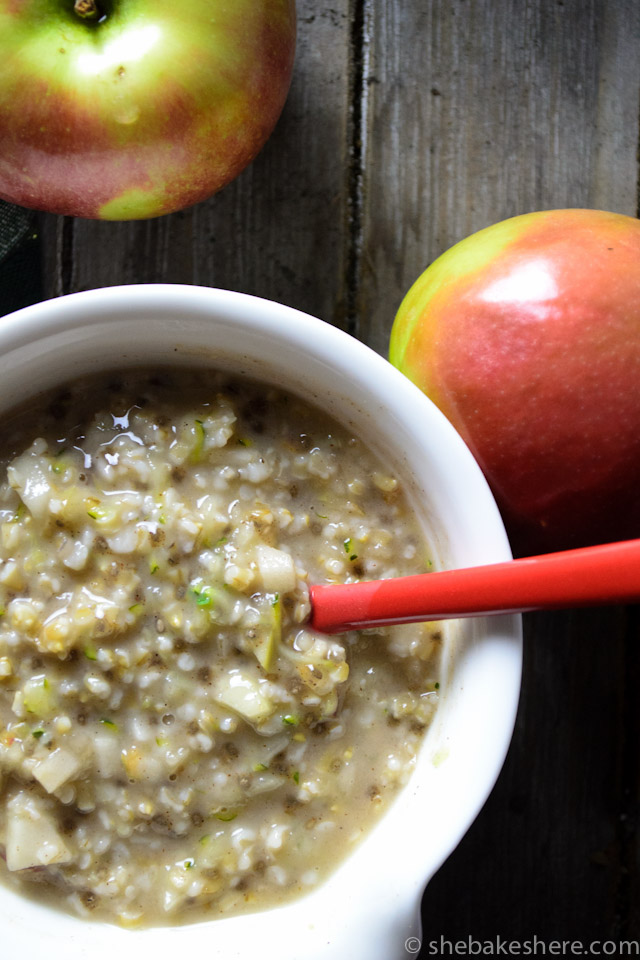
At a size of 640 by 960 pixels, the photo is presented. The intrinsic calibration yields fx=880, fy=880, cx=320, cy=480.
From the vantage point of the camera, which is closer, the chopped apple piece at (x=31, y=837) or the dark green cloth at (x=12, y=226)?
the chopped apple piece at (x=31, y=837)

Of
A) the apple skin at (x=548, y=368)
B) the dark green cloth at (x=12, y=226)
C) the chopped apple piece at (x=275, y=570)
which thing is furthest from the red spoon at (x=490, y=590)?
the dark green cloth at (x=12, y=226)

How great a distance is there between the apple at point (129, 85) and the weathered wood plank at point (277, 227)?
0.61ft

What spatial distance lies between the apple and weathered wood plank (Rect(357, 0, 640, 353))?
255 mm

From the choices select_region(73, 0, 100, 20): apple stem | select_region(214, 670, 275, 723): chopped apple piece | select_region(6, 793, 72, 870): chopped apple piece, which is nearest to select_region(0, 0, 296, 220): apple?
select_region(73, 0, 100, 20): apple stem

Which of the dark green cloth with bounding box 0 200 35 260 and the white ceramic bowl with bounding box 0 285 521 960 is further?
the dark green cloth with bounding box 0 200 35 260

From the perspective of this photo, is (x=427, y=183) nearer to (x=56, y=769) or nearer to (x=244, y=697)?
(x=244, y=697)

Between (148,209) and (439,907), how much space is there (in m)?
1.07

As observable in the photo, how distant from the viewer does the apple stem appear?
102 cm

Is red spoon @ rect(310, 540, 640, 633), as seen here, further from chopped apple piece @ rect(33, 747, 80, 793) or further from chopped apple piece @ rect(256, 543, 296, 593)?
chopped apple piece @ rect(33, 747, 80, 793)

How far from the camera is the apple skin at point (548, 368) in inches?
39.8

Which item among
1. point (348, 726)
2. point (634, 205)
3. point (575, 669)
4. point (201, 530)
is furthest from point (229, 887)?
point (634, 205)

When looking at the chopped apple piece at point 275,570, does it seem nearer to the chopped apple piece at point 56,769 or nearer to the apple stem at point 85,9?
the chopped apple piece at point 56,769

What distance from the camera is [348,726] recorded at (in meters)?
1.01

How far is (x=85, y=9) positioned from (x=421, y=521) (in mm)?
714
